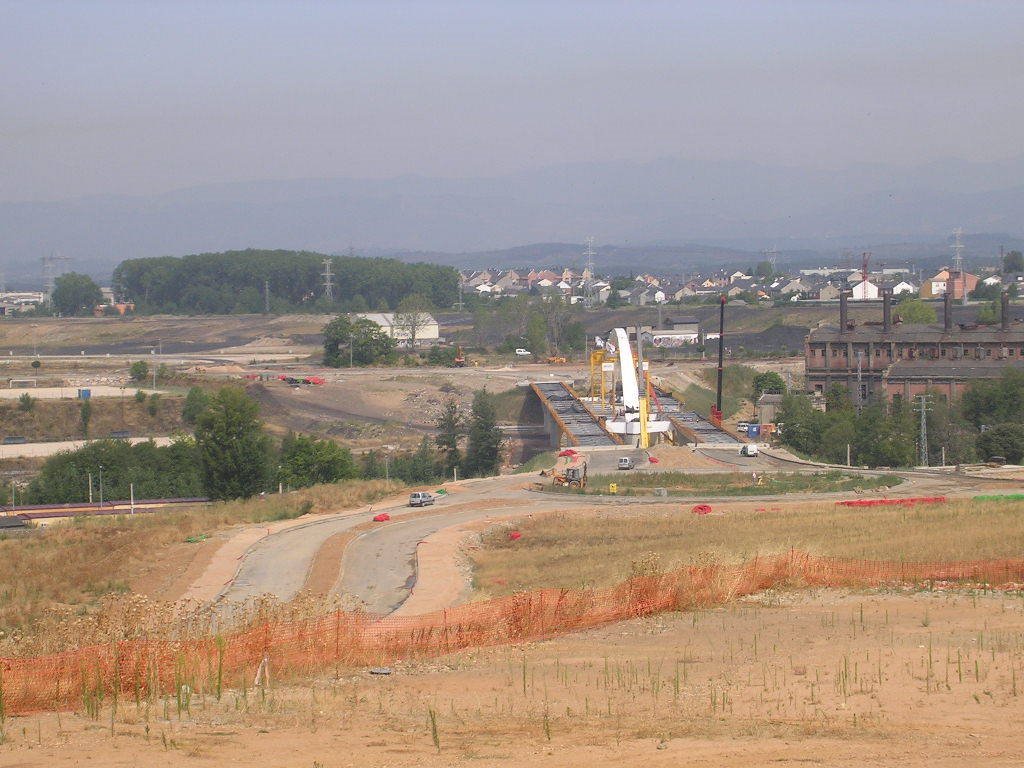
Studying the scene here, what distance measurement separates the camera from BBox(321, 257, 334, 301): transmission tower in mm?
131150

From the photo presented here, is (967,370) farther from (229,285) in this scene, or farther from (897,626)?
(229,285)

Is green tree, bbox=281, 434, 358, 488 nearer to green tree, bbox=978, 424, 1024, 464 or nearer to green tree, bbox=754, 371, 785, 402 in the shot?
green tree, bbox=978, 424, 1024, 464

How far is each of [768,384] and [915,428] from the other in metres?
16.4

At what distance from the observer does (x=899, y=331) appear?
6281 centimetres

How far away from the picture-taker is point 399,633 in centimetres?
1255

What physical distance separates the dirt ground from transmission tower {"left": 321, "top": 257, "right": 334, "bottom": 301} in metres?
120

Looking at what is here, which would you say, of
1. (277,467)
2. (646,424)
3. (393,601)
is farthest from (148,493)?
(393,601)

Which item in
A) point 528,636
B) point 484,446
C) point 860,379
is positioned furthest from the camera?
point 860,379

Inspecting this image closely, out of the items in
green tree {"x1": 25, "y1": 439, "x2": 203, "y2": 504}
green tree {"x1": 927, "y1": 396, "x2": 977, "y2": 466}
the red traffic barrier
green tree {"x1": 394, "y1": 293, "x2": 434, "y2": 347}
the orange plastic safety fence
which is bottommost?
green tree {"x1": 25, "y1": 439, "x2": 203, "y2": 504}

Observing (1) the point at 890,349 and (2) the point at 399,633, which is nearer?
(2) the point at 399,633

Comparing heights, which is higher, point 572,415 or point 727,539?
point 727,539

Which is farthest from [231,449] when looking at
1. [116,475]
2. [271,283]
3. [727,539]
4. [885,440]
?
[271,283]

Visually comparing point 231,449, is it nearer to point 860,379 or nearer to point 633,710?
point 633,710

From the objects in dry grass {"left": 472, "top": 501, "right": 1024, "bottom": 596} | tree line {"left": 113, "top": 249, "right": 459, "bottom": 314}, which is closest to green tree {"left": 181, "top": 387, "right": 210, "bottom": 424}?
dry grass {"left": 472, "top": 501, "right": 1024, "bottom": 596}
